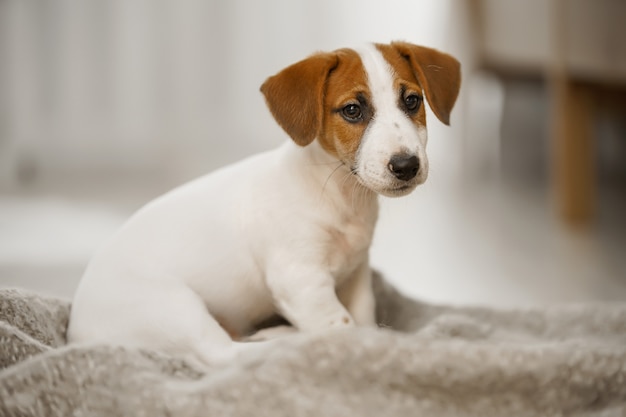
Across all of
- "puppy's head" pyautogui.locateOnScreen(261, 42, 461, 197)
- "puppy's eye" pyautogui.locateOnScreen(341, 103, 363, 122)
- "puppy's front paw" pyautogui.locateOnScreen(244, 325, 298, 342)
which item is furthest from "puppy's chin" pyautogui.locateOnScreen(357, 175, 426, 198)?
"puppy's front paw" pyautogui.locateOnScreen(244, 325, 298, 342)

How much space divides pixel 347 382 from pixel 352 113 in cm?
51

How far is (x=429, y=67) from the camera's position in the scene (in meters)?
1.58

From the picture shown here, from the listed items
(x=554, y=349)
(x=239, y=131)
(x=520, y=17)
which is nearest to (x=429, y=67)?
(x=554, y=349)

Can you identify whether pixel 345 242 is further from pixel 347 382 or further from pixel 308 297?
pixel 347 382

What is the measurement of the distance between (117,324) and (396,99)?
2.19 feet

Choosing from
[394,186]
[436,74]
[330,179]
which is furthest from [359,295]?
[436,74]

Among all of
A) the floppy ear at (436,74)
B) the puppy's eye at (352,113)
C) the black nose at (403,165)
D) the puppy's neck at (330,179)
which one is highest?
the floppy ear at (436,74)

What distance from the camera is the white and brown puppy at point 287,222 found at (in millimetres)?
1483

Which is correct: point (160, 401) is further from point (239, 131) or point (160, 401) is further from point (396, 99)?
point (239, 131)

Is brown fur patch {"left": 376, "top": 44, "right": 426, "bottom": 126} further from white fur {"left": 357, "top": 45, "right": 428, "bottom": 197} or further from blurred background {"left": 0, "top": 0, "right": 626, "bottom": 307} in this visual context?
blurred background {"left": 0, "top": 0, "right": 626, "bottom": 307}

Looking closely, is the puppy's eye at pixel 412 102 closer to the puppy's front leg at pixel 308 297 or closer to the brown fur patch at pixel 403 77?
the brown fur patch at pixel 403 77

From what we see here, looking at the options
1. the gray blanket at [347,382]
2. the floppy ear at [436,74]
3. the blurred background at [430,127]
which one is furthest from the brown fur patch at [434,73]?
the blurred background at [430,127]

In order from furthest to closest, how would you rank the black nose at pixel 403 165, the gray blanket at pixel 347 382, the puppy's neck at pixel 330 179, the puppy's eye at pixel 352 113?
the puppy's neck at pixel 330 179
the puppy's eye at pixel 352 113
the black nose at pixel 403 165
the gray blanket at pixel 347 382

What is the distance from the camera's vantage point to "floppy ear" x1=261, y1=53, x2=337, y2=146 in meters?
1.50
